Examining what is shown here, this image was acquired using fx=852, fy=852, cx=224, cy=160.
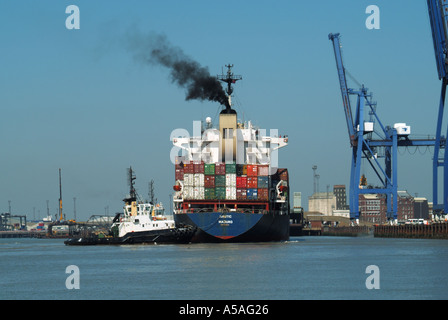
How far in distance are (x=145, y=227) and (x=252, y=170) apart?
1217 centimetres

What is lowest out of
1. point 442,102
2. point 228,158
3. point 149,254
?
point 149,254

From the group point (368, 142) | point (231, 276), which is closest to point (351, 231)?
point (368, 142)

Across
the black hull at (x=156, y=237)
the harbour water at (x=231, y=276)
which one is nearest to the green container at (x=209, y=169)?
the black hull at (x=156, y=237)

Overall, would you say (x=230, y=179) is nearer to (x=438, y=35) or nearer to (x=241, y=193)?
(x=241, y=193)

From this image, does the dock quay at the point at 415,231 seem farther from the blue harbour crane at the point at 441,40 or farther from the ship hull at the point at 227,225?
the ship hull at the point at 227,225

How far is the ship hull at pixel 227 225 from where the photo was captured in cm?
7525

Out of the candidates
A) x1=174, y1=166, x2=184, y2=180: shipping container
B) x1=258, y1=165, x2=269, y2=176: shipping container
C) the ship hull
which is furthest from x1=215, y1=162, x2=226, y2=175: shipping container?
the ship hull

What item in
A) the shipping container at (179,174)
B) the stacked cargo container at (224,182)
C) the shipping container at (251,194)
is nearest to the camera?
the stacked cargo container at (224,182)

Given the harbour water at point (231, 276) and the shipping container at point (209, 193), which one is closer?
the harbour water at point (231, 276)

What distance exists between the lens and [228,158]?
83.4m

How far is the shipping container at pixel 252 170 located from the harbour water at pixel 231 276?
13.8 meters
